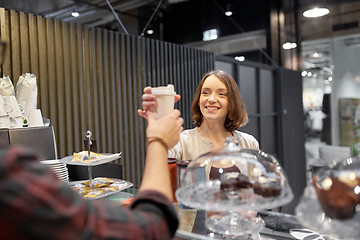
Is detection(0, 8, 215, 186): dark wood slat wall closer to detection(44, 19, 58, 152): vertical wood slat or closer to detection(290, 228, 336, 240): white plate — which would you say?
detection(44, 19, 58, 152): vertical wood slat

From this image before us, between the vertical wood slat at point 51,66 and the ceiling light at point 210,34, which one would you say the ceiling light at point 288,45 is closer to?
the ceiling light at point 210,34

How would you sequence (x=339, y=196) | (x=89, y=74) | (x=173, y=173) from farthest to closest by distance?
(x=89, y=74) < (x=173, y=173) < (x=339, y=196)

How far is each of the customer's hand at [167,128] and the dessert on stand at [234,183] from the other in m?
0.21

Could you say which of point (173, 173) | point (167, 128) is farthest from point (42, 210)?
point (173, 173)

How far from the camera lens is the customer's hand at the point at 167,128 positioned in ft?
2.71

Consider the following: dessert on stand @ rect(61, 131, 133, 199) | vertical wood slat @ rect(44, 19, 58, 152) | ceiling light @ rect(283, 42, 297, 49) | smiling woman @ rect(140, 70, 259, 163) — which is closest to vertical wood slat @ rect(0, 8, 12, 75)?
vertical wood slat @ rect(44, 19, 58, 152)

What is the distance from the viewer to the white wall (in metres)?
5.60

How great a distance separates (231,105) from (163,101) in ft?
4.04

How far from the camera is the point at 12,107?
6.70ft

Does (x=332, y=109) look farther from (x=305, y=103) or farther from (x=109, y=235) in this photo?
(x=109, y=235)

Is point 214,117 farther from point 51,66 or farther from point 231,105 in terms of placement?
point 51,66

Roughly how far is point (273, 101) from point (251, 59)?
1030 mm

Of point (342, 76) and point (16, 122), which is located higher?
point (342, 76)

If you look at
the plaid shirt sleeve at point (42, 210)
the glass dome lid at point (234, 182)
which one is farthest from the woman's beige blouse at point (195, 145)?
the plaid shirt sleeve at point (42, 210)
